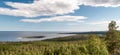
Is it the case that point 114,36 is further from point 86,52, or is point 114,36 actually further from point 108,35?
point 86,52

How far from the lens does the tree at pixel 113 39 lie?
2717 inches

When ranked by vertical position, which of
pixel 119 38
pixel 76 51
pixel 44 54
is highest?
pixel 119 38

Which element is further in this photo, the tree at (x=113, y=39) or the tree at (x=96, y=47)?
the tree at (x=113, y=39)

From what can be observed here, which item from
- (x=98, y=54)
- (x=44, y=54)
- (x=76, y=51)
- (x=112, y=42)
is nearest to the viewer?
(x=98, y=54)

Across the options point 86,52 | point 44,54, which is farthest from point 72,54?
point 44,54

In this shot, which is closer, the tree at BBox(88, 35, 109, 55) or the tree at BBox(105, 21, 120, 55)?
the tree at BBox(88, 35, 109, 55)

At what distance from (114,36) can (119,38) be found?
169 centimetres

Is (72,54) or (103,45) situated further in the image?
(72,54)

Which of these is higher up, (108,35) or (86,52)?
(108,35)

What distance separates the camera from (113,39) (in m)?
69.8

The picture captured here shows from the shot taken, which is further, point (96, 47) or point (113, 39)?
point (113, 39)

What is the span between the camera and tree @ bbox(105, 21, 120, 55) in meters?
69.0

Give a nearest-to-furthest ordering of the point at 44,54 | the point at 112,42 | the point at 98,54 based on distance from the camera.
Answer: the point at 98,54
the point at 112,42
the point at 44,54

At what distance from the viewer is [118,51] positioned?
67188mm
